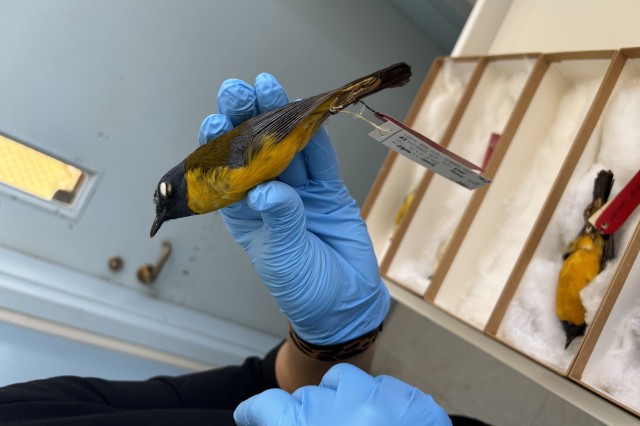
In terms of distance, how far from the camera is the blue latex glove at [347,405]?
77 cm

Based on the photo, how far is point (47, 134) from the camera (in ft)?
4.46

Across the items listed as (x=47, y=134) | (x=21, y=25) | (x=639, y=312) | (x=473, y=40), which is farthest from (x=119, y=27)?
(x=639, y=312)

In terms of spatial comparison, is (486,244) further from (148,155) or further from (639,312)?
(148,155)

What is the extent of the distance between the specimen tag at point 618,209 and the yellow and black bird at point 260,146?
0.50 meters

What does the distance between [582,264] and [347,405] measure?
0.57 meters

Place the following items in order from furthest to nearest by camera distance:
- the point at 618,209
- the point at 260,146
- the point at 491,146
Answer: the point at 491,146
the point at 618,209
the point at 260,146

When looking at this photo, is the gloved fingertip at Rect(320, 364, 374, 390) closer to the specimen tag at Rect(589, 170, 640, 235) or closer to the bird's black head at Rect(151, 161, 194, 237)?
the bird's black head at Rect(151, 161, 194, 237)

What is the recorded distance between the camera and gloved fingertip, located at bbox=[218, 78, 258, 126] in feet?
2.89

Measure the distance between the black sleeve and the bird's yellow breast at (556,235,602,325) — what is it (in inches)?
25.9

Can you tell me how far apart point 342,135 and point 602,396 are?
A: 122 cm

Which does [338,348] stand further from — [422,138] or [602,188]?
[602,188]

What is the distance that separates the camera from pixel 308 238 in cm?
95

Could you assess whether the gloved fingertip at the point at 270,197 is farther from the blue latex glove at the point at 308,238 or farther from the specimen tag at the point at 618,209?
the specimen tag at the point at 618,209

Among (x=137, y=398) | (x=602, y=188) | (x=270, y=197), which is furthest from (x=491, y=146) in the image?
(x=137, y=398)
